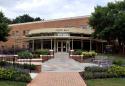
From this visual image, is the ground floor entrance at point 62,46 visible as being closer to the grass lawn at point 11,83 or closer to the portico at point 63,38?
the portico at point 63,38

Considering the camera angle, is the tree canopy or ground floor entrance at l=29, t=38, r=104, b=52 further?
ground floor entrance at l=29, t=38, r=104, b=52

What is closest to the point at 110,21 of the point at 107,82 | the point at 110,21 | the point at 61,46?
the point at 110,21

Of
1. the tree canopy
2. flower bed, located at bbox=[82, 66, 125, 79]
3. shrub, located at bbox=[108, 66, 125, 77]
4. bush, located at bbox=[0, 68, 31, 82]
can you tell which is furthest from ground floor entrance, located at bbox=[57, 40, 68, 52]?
bush, located at bbox=[0, 68, 31, 82]

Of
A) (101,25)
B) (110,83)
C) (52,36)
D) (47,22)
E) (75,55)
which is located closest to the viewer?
(110,83)

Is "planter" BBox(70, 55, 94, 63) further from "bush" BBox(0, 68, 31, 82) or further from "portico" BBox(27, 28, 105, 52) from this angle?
"bush" BBox(0, 68, 31, 82)

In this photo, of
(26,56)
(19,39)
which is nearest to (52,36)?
(26,56)

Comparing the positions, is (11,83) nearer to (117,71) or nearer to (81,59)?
(117,71)

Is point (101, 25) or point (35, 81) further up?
point (101, 25)

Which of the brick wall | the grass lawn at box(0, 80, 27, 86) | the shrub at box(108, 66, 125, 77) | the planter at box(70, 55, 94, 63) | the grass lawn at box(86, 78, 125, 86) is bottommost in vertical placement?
the planter at box(70, 55, 94, 63)

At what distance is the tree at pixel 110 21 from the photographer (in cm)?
5362

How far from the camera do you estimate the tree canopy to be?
53.6 meters

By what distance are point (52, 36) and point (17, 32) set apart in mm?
28780

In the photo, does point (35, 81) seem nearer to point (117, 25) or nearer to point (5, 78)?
point (5, 78)

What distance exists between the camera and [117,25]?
5334 centimetres
